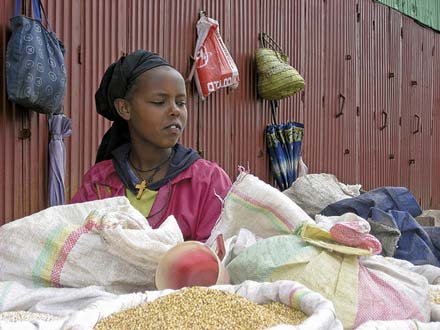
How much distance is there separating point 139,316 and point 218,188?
118cm

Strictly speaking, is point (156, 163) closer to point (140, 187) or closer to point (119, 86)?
point (140, 187)

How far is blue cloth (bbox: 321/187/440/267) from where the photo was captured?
2.71 m

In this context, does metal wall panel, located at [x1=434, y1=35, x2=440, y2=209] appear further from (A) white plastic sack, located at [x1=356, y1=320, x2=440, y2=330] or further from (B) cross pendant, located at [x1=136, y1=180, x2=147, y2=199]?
(A) white plastic sack, located at [x1=356, y1=320, x2=440, y2=330]

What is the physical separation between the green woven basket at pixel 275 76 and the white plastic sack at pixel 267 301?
181 inches

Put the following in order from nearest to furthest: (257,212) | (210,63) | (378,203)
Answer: (257,212) < (378,203) < (210,63)

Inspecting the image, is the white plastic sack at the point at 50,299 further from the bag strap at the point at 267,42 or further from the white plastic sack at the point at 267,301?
the bag strap at the point at 267,42

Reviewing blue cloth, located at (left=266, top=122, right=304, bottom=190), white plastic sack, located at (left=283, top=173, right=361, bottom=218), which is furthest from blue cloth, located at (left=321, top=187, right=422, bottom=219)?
blue cloth, located at (left=266, top=122, right=304, bottom=190)

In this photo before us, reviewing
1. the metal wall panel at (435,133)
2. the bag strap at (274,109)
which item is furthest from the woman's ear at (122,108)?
the metal wall panel at (435,133)

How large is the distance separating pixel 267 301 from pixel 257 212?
1.67ft

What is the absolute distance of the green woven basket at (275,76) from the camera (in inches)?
233

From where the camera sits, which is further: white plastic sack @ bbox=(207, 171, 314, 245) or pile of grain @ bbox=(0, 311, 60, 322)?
white plastic sack @ bbox=(207, 171, 314, 245)

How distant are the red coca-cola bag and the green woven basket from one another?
79 cm

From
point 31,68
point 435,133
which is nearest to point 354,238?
point 31,68

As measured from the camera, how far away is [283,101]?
673 cm
